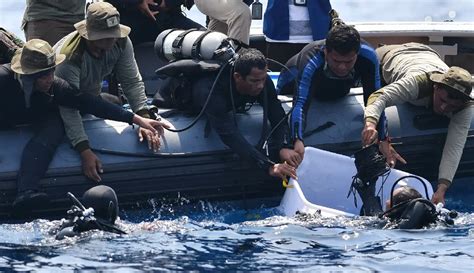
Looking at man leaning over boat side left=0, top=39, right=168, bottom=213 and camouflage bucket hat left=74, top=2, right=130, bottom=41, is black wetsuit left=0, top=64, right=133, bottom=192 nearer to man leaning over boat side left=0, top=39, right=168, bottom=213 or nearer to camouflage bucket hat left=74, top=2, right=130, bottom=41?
man leaning over boat side left=0, top=39, right=168, bottom=213

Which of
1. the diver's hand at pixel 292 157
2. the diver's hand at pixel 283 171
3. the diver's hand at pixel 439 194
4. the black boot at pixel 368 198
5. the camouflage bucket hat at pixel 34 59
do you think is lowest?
the diver's hand at pixel 439 194

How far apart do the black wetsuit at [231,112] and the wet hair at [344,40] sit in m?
0.62

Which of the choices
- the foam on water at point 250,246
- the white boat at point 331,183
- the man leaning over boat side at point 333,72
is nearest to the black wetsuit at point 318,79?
the man leaning over boat side at point 333,72

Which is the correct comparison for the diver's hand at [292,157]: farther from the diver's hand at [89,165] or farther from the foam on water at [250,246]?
the diver's hand at [89,165]

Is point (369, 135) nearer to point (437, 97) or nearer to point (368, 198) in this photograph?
point (368, 198)

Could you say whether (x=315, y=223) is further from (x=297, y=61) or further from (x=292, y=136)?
(x=297, y=61)

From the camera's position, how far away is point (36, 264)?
6.84 metres

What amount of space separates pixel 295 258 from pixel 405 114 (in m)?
2.67

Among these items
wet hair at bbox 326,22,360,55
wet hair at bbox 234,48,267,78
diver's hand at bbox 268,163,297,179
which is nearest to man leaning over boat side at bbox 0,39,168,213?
wet hair at bbox 234,48,267,78

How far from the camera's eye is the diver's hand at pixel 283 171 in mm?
8586

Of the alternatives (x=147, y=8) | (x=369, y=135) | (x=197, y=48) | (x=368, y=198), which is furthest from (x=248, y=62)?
(x=147, y=8)

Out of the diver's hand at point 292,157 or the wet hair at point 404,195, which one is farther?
the diver's hand at point 292,157

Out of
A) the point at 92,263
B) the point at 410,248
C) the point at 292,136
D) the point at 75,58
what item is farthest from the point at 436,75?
the point at 92,263

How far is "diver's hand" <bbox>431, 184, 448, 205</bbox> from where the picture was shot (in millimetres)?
8648
